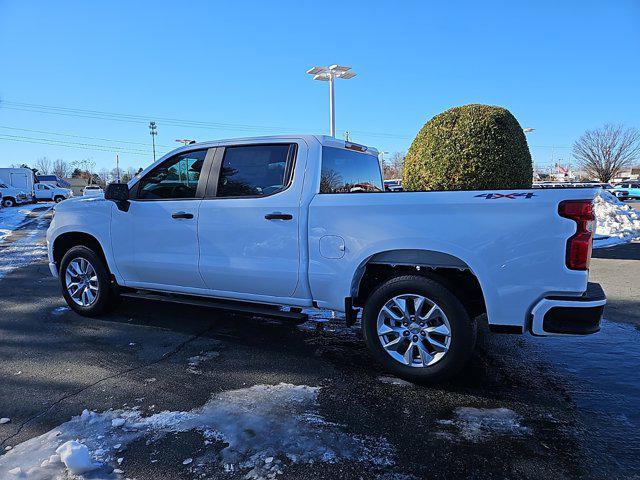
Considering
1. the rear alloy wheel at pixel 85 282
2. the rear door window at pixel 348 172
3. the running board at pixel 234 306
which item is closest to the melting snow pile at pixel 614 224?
the rear door window at pixel 348 172

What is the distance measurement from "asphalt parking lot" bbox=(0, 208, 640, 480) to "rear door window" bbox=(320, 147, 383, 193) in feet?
5.11

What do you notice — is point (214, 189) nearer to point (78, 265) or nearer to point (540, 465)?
point (78, 265)

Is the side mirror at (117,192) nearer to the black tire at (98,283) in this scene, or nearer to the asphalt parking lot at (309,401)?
the black tire at (98,283)

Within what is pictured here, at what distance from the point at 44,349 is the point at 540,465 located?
14.1ft

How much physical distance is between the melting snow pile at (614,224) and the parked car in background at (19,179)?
36249 millimetres

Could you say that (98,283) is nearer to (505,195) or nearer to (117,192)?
(117,192)

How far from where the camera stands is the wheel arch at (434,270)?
345 cm

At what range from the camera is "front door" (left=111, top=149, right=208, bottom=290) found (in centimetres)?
445

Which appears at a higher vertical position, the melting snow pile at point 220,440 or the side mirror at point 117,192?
the side mirror at point 117,192

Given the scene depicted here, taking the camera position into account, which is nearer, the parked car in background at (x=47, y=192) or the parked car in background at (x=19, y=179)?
the parked car in background at (x=19, y=179)

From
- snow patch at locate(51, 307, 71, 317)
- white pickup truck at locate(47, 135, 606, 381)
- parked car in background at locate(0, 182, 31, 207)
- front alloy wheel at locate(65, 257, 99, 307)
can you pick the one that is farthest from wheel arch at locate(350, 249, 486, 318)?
parked car in background at locate(0, 182, 31, 207)

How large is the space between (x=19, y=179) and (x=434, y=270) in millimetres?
39540

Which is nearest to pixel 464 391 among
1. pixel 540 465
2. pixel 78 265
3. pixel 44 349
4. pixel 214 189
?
pixel 540 465

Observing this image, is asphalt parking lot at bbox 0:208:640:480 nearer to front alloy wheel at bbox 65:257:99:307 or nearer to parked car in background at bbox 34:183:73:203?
front alloy wheel at bbox 65:257:99:307
